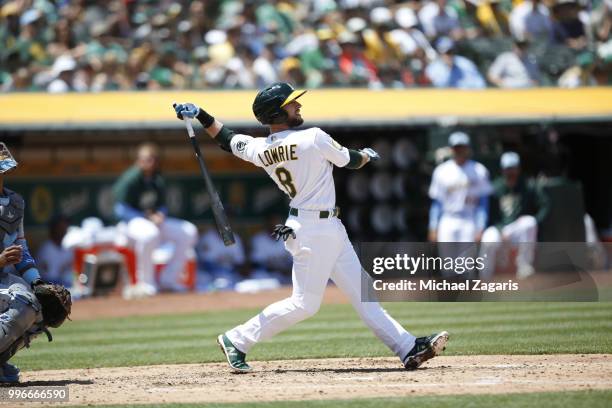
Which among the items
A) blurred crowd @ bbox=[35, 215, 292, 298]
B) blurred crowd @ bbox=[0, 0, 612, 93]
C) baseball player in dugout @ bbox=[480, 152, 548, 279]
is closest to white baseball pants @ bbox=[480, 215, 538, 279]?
baseball player in dugout @ bbox=[480, 152, 548, 279]

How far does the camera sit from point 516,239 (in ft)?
48.7

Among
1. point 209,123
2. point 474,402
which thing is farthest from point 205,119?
point 474,402

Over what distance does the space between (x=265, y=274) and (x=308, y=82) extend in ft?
8.98

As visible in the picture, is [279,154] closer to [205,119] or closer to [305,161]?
[305,161]

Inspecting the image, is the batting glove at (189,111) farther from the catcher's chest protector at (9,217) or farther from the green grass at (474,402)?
the green grass at (474,402)

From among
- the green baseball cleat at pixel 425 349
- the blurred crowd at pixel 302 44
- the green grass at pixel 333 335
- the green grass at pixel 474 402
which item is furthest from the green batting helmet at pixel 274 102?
the blurred crowd at pixel 302 44

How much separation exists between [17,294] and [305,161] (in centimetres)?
193

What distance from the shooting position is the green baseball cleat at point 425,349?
7.31 m

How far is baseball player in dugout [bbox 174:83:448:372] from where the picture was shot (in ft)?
23.8

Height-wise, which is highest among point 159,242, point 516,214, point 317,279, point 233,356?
point 317,279

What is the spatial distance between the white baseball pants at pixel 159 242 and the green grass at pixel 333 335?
2.27m

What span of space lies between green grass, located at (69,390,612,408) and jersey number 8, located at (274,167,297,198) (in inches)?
66.8

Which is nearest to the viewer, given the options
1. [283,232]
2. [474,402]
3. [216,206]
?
[474,402]

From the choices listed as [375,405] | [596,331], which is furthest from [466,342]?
[375,405]
